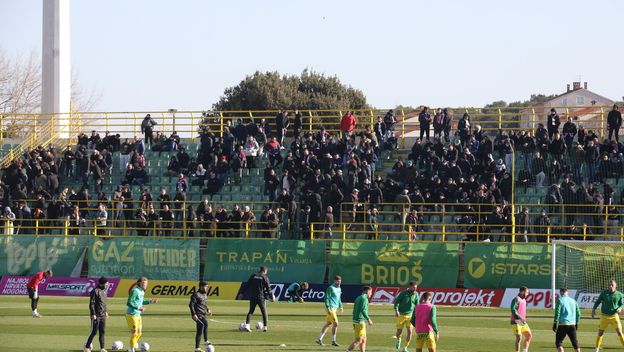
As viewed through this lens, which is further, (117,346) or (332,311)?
(332,311)

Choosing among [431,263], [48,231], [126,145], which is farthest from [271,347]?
[126,145]

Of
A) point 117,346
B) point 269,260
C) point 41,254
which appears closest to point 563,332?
point 117,346

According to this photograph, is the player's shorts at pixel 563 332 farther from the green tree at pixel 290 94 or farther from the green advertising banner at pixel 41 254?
the green tree at pixel 290 94

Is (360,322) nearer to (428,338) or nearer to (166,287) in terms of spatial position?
(428,338)

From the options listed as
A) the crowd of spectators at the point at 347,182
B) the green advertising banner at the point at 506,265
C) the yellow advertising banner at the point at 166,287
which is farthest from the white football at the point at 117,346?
the green advertising banner at the point at 506,265

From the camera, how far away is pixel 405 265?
44188 millimetres

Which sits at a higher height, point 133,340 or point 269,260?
point 269,260

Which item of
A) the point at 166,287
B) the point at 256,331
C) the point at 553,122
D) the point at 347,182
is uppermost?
the point at 553,122

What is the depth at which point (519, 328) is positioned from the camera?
2744cm

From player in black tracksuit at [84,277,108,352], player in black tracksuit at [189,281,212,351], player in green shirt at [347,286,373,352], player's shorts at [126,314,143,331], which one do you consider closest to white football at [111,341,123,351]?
player in black tracksuit at [84,277,108,352]

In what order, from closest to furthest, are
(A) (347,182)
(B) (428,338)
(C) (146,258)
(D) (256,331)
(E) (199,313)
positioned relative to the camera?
(B) (428,338), (E) (199,313), (D) (256,331), (C) (146,258), (A) (347,182)

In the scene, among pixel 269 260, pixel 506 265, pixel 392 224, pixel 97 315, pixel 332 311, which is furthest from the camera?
pixel 269 260

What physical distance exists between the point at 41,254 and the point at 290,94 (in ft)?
181

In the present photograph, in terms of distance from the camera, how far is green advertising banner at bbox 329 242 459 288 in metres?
44.0
